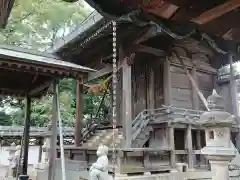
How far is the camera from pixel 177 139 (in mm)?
11812

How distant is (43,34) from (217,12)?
1870 centimetres

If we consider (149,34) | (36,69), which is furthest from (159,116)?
(36,69)

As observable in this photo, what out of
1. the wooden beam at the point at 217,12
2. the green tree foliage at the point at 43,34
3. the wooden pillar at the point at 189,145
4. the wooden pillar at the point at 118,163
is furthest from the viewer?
the green tree foliage at the point at 43,34

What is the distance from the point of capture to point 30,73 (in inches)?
233

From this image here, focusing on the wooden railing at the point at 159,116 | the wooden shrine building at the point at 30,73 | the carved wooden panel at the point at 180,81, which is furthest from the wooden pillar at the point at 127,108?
the wooden shrine building at the point at 30,73

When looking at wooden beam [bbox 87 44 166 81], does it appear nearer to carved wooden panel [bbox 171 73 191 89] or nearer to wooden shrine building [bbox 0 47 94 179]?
carved wooden panel [bbox 171 73 191 89]

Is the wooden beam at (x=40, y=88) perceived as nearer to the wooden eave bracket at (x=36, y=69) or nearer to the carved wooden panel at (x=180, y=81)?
the wooden eave bracket at (x=36, y=69)

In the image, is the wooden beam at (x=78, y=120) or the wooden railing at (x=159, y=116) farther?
the wooden beam at (x=78, y=120)

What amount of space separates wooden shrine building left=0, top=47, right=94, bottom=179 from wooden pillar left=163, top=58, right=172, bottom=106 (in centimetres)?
550

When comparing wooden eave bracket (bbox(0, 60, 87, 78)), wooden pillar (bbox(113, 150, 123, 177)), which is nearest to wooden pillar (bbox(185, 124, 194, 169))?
wooden pillar (bbox(113, 150, 123, 177))

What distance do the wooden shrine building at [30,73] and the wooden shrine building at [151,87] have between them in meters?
2.28

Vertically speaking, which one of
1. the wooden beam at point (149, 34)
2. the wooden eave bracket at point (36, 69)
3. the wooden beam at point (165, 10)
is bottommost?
the wooden beam at point (165, 10)

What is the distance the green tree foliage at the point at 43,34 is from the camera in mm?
17125

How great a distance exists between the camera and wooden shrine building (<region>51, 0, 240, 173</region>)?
9500 millimetres
